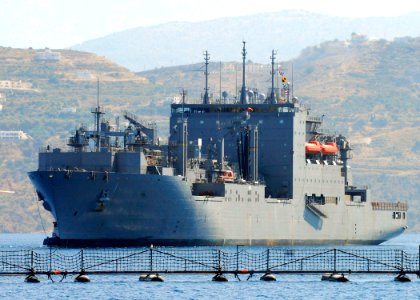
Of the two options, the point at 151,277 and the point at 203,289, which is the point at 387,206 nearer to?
the point at 151,277

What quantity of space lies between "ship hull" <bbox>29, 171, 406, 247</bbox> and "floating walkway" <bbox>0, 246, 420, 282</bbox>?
51.4 inches

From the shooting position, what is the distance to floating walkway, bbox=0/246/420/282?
74.4 meters

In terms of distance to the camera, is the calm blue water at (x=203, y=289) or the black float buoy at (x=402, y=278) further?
the black float buoy at (x=402, y=278)

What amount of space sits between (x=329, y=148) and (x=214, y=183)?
1701cm

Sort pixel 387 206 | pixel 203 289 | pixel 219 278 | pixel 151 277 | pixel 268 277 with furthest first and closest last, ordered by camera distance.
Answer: pixel 387 206
pixel 268 277
pixel 219 278
pixel 151 277
pixel 203 289

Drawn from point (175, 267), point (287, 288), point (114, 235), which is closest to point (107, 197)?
point (114, 235)

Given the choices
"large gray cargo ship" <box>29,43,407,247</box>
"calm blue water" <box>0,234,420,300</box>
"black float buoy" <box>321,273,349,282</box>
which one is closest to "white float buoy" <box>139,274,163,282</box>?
"calm blue water" <box>0,234,420,300</box>

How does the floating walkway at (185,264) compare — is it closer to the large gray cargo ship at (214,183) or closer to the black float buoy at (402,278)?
the black float buoy at (402,278)

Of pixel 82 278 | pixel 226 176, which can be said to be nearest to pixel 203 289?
pixel 82 278

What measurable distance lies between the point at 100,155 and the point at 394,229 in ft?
121

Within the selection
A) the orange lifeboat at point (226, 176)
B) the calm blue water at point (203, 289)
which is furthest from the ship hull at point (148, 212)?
the calm blue water at point (203, 289)

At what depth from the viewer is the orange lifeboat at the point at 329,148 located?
11931cm

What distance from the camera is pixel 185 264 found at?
75.9m

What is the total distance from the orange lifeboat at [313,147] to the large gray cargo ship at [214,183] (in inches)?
3.9
